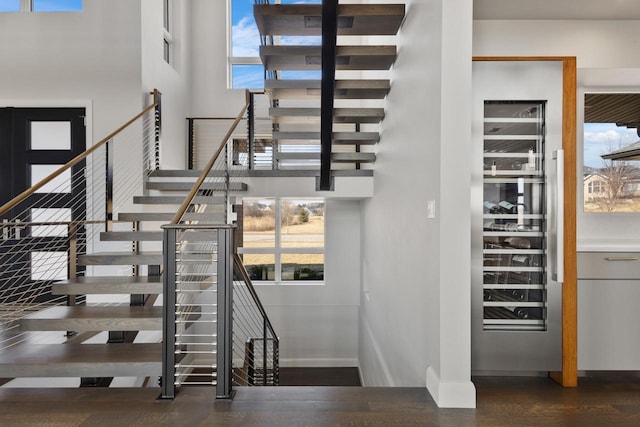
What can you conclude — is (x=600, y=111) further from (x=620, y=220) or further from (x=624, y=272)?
(x=624, y=272)

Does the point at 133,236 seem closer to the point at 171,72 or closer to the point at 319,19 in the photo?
the point at 319,19

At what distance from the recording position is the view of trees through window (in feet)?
10.2

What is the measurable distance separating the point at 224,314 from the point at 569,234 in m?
2.07

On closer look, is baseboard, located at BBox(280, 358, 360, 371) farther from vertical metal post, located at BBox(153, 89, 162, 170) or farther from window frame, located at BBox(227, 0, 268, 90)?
window frame, located at BBox(227, 0, 268, 90)

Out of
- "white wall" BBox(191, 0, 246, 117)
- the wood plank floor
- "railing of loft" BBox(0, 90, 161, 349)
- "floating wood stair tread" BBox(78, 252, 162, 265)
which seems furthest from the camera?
"white wall" BBox(191, 0, 246, 117)

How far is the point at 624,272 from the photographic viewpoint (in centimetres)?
250

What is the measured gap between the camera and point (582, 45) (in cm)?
Result: 290

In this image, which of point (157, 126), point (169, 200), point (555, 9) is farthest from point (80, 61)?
point (555, 9)

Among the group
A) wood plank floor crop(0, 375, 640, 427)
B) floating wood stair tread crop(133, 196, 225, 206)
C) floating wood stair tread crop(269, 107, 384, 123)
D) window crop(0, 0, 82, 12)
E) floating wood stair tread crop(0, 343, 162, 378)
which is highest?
window crop(0, 0, 82, 12)

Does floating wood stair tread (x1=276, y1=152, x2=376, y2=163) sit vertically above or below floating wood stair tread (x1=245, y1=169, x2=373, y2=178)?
above

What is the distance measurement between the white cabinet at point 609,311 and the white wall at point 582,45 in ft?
1.32

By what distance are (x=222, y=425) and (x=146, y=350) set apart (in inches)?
43.7

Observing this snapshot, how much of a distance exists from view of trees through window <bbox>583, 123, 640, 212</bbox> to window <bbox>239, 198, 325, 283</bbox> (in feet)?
13.6

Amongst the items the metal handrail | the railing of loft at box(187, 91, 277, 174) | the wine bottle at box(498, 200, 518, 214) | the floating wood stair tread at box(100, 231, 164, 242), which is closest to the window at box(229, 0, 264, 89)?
the railing of loft at box(187, 91, 277, 174)
